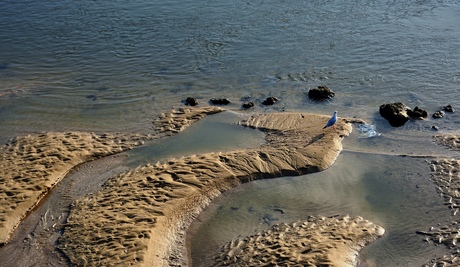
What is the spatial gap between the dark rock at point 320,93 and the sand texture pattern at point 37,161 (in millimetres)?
5002

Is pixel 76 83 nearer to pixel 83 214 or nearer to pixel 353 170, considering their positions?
pixel 83 214

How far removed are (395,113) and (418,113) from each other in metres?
0.71

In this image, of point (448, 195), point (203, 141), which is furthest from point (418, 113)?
point (203, 141)

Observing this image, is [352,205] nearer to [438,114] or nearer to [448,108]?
[438,114]

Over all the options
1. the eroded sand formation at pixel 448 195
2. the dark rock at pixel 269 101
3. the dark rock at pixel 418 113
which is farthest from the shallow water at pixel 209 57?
the eroded sand formation at pixel 448 195

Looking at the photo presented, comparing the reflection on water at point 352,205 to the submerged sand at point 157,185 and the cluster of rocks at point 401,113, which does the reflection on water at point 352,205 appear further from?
the cluster of rocks at point 401,113

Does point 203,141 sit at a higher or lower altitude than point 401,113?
lower

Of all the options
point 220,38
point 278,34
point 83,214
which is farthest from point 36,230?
point 278,34

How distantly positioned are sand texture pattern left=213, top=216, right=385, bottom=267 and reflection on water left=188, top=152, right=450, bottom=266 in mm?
213

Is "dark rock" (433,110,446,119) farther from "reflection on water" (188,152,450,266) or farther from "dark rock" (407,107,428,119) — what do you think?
"reflection on water" (188,152,450,266)

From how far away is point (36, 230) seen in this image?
9.19 metres

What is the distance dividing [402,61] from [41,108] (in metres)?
11.0

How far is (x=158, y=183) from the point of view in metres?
10.0

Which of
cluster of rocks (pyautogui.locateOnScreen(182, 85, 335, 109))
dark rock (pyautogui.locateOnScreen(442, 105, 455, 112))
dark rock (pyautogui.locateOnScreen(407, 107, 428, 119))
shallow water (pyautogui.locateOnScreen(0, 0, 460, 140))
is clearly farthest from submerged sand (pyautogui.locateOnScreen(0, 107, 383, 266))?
dark rock (pyautogui.locateOnScreen(442, 105, 455, 112))
